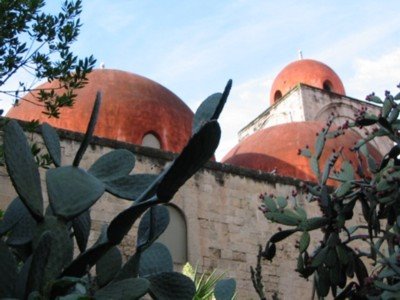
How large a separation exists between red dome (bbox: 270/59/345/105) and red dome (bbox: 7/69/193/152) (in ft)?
33.9

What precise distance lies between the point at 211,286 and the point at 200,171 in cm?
239

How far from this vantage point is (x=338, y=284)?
146 inches

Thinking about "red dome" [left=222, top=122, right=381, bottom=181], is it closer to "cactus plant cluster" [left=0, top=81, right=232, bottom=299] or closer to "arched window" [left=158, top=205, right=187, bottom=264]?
"arched window" [left=158, top=205, right=187, bottom=264]

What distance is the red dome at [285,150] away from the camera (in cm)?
1181

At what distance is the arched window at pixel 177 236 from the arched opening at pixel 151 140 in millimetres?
2367

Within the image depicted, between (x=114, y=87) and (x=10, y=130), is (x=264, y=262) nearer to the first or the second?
(x=114, y=87)

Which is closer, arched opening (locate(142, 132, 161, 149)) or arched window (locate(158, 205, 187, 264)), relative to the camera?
arched window (locate(158, 205, 187, 264))

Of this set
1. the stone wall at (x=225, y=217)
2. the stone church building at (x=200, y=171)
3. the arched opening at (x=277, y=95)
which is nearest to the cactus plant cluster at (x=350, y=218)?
the stone church building at (x=200, y=171)

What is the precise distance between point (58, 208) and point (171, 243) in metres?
7.11

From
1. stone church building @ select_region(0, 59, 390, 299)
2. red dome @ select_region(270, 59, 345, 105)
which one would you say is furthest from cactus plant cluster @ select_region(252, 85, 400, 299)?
red dome @ select_region(270, 59, 345, 105)

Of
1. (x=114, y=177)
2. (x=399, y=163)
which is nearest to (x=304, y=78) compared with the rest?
(x=399, y=163)

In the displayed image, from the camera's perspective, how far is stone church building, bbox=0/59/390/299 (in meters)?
8.36

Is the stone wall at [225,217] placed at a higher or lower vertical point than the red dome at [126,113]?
lower

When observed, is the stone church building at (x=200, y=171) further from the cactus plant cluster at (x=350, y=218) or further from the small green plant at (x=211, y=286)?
the cactus plant cluster at (x=350, y=218)
